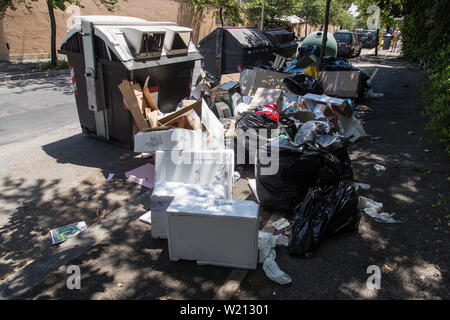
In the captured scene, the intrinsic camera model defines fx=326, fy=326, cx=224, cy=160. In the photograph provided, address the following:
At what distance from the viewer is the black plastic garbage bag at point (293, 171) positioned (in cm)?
322

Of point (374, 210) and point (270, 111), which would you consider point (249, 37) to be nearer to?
point (270, 111)

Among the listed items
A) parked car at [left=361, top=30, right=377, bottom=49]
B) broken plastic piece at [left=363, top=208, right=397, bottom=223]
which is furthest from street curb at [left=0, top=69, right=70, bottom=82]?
parked car at [left=361, top=30, right=377, bottom=49]

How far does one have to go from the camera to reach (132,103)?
14.0 feet

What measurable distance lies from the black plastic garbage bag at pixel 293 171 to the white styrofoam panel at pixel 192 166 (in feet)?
1.47

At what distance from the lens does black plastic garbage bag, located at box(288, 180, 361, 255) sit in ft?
9.20

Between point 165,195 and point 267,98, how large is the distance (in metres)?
3.00

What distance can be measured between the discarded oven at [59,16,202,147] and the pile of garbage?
0.32 metres

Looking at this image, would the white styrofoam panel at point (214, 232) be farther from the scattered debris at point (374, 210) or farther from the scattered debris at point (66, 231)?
the scattered debris at point (374, 210)

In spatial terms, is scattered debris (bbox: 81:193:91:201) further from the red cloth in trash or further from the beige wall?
the beige wall

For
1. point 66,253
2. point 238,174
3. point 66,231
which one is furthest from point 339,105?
point 66,253

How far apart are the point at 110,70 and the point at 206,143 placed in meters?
1.71

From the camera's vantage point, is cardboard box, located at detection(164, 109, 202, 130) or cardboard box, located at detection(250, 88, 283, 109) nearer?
cardboard box, located at detection(164, 109, 202, 130)

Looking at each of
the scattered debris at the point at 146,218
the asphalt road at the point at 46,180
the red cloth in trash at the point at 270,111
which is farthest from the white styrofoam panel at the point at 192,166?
the red cloth in trash at the point at 270,111
